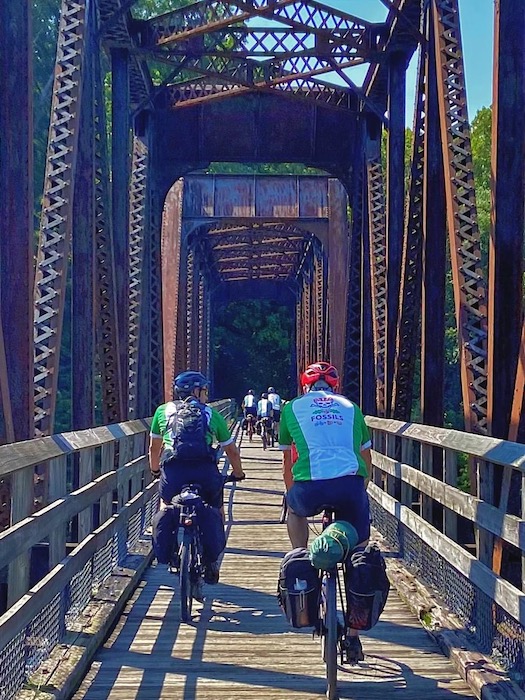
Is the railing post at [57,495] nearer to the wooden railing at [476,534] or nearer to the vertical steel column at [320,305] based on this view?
the wooden railing at [476,534]

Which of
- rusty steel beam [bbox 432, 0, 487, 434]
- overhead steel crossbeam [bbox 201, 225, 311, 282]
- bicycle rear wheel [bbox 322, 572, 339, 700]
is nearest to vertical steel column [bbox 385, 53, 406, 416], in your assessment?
rusty steel beam [bbox 432, 0, 487, 434]

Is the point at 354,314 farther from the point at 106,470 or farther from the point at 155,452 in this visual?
the point at 155,452

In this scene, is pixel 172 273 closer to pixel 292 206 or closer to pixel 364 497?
pixel 292 206

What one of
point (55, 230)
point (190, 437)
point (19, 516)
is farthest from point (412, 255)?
point (19, 516)

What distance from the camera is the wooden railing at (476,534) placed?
14.6ft

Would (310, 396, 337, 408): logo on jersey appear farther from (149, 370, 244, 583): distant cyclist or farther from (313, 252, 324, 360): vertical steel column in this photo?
(313, 252, 324, 360): vertical steel column

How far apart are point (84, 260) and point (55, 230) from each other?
1.20 m

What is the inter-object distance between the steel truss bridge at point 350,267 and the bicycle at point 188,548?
56 centimetres

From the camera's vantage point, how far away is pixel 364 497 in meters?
4.85

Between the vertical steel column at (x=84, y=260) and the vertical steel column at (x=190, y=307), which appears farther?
the vertical steel column at (x=190, y=307)

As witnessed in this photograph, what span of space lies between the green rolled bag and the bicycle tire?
5.42 feet

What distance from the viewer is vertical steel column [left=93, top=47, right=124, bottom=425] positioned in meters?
10.0

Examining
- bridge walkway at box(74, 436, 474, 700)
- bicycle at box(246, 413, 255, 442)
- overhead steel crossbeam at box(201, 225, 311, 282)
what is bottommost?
bicycle at box(246, 413, 255, 442)

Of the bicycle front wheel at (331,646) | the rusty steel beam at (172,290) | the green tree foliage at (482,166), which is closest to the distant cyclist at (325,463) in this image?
the bicycle front wheel at (331,646)
